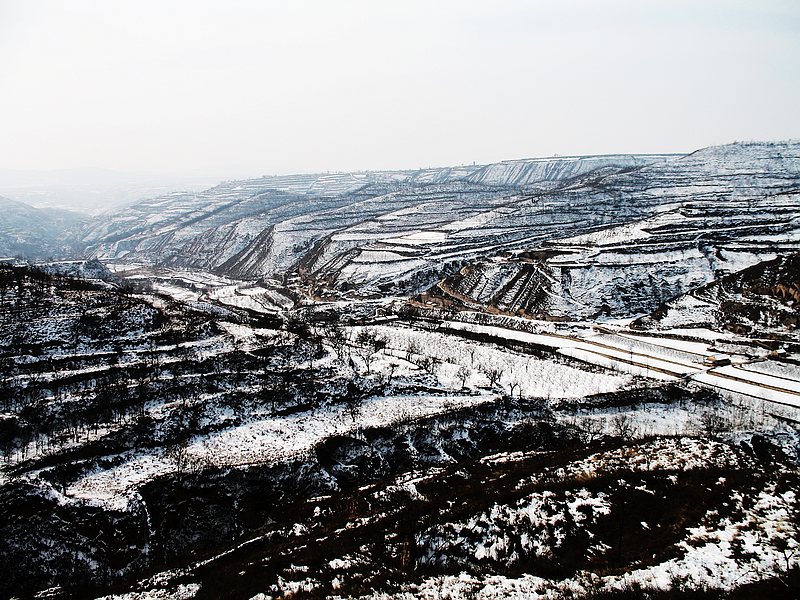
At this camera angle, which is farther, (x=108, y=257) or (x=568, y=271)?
(x=108, y=257)

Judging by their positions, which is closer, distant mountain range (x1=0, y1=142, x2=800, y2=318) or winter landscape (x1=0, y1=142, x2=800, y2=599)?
winter landscape (x1=0, y1=142, x2=800, y2=599)

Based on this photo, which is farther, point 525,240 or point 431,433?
point 525,240

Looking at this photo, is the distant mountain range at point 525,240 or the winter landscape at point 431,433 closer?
the winter landscape at point 431,433

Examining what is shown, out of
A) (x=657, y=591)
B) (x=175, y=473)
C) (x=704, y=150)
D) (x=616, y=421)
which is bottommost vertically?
(x=616, y=421)

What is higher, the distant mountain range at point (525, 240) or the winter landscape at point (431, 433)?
the distant mountain range at point (525, 240)

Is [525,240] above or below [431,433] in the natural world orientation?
above

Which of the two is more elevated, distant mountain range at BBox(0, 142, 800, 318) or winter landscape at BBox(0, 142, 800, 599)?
distant mountain range at BBox(0, 142, 800, 318)

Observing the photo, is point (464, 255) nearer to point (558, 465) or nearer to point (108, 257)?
point (558, 465)

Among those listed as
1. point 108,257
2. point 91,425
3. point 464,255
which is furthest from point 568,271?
point 108,257
